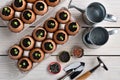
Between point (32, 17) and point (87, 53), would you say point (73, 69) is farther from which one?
point (32, 17)

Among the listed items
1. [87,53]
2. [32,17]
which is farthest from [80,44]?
[32,17]

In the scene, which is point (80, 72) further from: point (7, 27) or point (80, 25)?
point (7, 27)

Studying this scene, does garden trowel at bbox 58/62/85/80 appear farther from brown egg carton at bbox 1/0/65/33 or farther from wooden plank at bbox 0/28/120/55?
brown egg carton at bbox 1/0/65/33

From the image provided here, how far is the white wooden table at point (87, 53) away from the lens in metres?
1.20

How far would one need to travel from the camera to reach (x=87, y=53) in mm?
1214

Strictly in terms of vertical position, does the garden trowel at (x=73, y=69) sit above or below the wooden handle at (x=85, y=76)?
above

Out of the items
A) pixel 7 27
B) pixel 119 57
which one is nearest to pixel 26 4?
pixel 7 27

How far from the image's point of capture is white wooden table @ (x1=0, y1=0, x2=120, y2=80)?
1.20 meters

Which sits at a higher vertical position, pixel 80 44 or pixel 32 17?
pixel 32 17

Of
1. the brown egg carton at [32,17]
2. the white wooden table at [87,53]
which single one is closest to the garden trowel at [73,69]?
the white wooden table at [87,53]

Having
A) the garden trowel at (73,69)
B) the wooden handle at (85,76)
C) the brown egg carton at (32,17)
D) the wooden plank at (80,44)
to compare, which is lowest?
the wooden handle at (85,76)

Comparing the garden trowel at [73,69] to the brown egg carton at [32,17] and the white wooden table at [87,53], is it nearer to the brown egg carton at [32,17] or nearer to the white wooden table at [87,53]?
the white wooden table at [87,53]

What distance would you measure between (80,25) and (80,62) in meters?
0.11

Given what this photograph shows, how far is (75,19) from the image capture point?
122 centimetres
